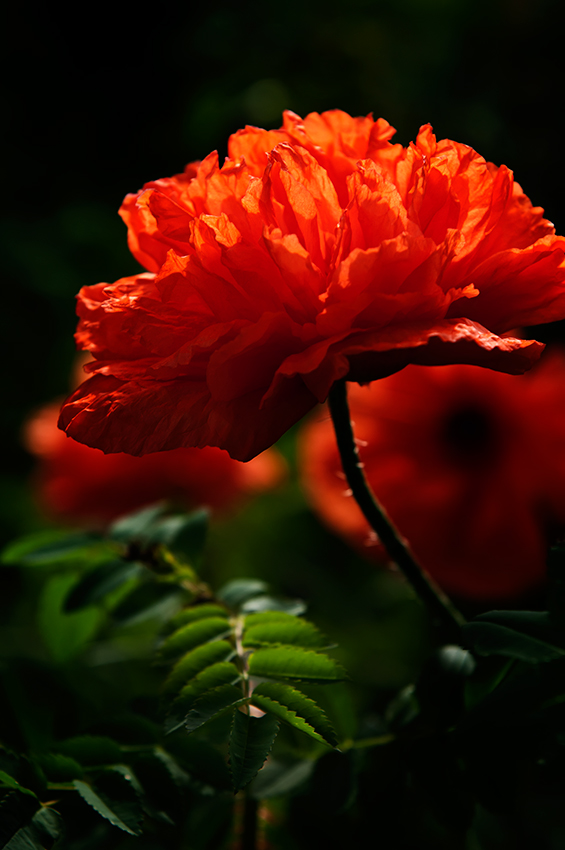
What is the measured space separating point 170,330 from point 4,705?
356 mm

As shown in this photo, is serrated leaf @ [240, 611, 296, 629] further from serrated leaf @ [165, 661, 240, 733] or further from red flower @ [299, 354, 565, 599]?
red flower @ [299, 354, 565, 599]

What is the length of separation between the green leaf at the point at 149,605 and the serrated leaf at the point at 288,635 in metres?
0.19

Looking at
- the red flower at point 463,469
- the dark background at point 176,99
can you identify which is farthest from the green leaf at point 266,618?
the dark background at point 176,99

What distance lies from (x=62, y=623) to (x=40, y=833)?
0.32 metres

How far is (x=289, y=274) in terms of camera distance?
409 millimetres

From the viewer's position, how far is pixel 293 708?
1.41ft

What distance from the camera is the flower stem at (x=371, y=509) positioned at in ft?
1.47

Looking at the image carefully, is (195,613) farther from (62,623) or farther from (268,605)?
(62,623)

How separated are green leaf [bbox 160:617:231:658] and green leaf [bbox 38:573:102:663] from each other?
233 millimetres

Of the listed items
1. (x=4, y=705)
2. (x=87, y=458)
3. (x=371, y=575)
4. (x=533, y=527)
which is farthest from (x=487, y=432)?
(x=4, y=705)

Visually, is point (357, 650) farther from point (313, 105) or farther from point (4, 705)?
point (313, 105)

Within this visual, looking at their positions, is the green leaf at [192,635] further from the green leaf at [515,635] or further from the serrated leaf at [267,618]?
the green leaf at [515,635]

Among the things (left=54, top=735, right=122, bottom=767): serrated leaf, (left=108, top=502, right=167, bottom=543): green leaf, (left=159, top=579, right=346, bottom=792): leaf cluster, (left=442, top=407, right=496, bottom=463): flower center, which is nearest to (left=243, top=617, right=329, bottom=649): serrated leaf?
(left=159, top=579, right=346, bottom=792): leaf cluster

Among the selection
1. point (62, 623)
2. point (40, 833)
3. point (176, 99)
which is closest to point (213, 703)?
point (40, 833)
